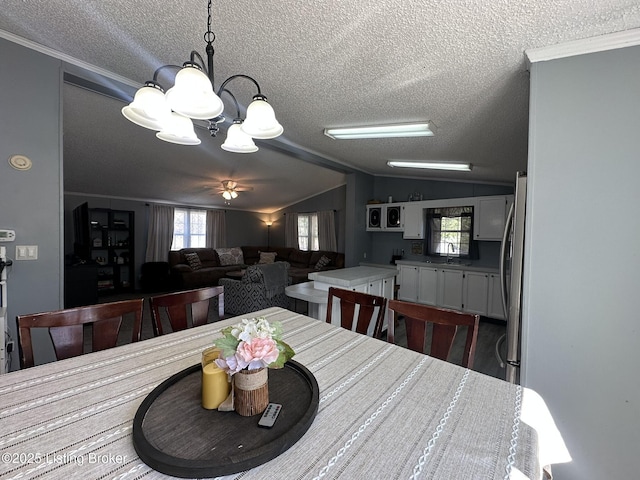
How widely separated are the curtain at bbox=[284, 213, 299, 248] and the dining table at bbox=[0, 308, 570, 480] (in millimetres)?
6733

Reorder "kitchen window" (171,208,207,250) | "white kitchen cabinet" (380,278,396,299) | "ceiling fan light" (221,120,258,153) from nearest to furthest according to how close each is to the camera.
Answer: "ceiling fan light" (221,120,258,153)
"white kitchen cabinet" (380,278,396,299)
"kitchen window" (171,208,207,250)

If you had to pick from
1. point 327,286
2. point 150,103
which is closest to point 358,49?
point 150,103

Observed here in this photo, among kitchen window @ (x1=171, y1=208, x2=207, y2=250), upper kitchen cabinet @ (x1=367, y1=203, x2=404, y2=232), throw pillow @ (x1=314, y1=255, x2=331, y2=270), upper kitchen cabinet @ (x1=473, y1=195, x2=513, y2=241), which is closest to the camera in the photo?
upper kitchen cabinet @ (x1=473, y1=195, x2=513, y2=241)

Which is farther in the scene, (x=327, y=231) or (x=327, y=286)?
(x=327, y=231)

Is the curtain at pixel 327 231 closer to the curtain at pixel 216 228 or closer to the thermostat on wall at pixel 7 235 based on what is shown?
the curtain at pixel 216 228

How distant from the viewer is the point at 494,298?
4.00 m

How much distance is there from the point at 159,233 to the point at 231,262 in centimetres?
181

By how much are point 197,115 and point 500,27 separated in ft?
4.70

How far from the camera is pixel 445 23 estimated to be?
4.12 ft

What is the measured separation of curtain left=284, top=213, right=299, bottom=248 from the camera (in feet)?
25.9

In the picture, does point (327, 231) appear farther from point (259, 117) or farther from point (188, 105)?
point (188, 105)

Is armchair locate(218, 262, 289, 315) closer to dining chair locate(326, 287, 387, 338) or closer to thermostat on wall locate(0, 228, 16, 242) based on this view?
dining chair locate(326, 287, 387, 338)

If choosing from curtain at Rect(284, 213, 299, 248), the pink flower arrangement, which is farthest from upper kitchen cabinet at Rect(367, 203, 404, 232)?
the pink flower arrangement

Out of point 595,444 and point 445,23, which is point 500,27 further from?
point 595,444
